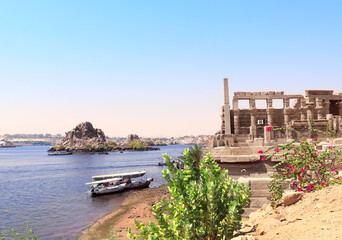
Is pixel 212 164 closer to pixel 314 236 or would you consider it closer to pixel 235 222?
pixel 235 222

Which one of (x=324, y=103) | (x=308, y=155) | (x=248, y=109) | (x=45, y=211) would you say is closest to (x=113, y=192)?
(x=45, y=211)

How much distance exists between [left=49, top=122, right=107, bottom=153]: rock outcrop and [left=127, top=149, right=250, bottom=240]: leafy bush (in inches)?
6299

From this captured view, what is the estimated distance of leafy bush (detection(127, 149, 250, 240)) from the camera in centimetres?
550

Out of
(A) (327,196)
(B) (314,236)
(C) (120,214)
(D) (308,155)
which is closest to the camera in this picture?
(B) (314,236)

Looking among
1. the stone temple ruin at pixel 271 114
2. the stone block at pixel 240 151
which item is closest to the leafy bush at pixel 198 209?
the stone block at pixel 240 151

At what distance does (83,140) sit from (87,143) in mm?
4911

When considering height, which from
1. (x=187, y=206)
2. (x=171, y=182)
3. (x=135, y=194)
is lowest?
(x=135, y=194)

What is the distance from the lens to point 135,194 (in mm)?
37969

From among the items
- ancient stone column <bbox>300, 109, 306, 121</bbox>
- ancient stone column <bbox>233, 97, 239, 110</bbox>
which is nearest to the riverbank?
ancient stone column <bbox>233, 97, 239, 110</bbox>

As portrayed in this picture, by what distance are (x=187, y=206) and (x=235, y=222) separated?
94 centimetres

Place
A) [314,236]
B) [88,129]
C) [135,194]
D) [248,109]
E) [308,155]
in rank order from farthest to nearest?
[88,129] → [135,194] → [248,109] → [308,155] → [314,236]

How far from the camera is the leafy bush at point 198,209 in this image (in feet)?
18.1

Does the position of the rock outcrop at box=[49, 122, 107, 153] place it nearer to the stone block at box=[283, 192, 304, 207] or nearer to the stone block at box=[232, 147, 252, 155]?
the stone block at box=[232, 147, 252, 155]

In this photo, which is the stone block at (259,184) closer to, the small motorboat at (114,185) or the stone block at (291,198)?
the stone block at (291,198)
